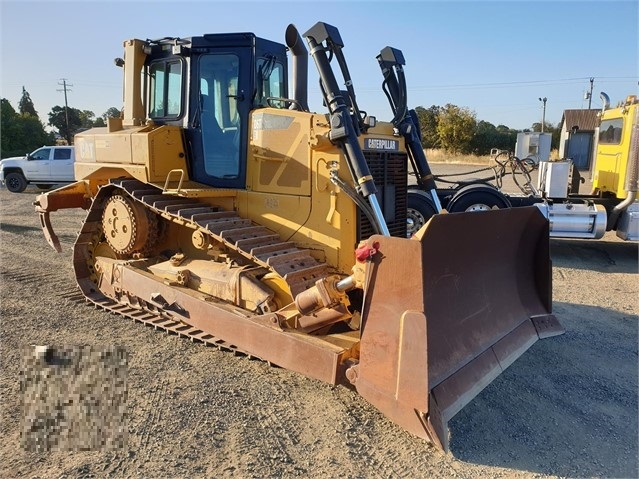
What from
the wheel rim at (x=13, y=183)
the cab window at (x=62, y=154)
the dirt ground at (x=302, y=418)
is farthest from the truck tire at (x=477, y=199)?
the wheel rim at (x=13, y=183)

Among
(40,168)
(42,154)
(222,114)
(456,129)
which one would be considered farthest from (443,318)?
(456,129)

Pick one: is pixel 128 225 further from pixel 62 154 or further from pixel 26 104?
pixel 26 104

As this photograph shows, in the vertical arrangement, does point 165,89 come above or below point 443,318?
above

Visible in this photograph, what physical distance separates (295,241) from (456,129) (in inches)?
1551

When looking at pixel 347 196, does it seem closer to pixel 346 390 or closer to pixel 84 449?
pixel 346 390

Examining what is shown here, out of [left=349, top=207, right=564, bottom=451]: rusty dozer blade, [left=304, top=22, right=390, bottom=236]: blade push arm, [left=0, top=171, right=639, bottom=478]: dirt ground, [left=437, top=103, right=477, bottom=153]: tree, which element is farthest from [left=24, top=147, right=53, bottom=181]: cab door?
[left=437, top=103, right=477, bottom=153]: tree

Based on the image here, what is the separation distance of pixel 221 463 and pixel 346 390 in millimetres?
1300

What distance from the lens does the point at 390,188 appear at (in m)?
5.25

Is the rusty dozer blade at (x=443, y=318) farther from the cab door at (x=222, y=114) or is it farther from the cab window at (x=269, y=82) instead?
the cab window at (x=269, y=82)

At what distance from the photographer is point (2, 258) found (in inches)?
335

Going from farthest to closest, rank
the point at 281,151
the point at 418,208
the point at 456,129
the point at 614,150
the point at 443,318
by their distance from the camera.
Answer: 1. the point at 456,129
2. the point at 614,150
3. the point at 418,208
4. the point at 281,151
5. the point at 443,318

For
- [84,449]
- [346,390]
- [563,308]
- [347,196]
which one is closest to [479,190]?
[563,308]

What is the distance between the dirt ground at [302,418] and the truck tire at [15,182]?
53.4 ft

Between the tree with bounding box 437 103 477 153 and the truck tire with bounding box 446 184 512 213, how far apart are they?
111 ft
